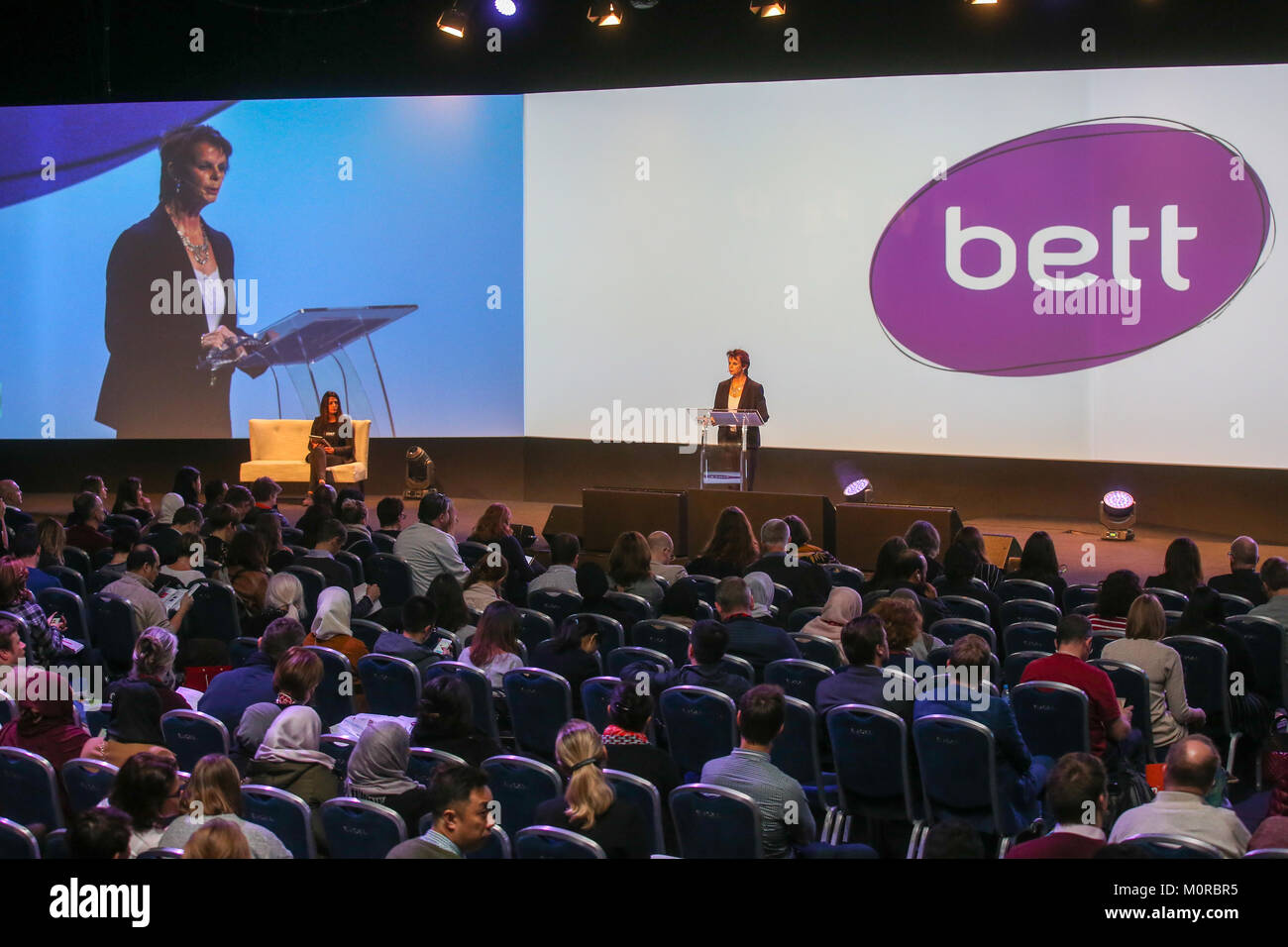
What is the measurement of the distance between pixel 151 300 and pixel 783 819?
11111 mm

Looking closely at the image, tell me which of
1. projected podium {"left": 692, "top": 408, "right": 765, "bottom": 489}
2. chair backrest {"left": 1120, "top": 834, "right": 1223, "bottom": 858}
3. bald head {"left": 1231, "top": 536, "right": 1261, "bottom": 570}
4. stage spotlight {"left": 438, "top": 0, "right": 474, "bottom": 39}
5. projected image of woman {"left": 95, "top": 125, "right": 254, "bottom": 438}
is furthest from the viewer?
projected image of woman {"left": 95, "top": 125, "right": 254, "bottom": 438}

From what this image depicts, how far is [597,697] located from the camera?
484 cm

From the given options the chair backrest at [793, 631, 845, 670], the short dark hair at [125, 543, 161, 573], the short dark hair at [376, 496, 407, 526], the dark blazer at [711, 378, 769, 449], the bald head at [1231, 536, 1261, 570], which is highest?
the dark blazer at [711, 378, 769, 449]

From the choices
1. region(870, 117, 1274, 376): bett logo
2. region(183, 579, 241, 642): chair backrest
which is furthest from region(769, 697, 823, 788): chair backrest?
region(870, 117, 1274, 376): bett logo

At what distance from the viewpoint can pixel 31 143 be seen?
12844 millimetres

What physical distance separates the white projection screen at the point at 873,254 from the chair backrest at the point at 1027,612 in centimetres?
541

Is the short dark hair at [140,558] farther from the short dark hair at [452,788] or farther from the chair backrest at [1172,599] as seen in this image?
the chair backrest at [1172,599]

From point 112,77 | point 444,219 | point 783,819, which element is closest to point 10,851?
point 783,819

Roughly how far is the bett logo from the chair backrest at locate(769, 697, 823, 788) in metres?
7.44

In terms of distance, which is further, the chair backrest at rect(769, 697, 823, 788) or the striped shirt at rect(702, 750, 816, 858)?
the chair backrest at rect(769, 697, 823, 788)

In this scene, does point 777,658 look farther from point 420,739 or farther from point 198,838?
point 198,838

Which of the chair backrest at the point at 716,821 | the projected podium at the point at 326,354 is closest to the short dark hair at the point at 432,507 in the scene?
the chair backrest at the point at 716,821

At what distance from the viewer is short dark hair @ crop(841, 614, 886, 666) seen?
15.2 ft

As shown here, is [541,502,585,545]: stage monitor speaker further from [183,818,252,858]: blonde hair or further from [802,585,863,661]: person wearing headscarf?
[183,818,252,858]: blonde hair
